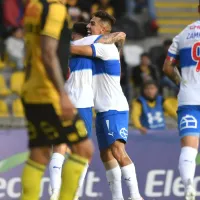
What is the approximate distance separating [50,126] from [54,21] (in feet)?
2.89

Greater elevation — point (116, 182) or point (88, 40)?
point (88, 40)

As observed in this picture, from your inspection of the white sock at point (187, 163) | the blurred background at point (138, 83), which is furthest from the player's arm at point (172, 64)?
the blurred background at point (138, 83)

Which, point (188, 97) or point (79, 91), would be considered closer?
point (188, 97)

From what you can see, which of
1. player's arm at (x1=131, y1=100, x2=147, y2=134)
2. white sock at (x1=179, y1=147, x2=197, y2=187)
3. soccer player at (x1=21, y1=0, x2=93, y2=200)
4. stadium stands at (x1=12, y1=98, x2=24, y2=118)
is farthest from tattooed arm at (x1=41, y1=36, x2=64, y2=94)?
stadium stands at (x1=12, y1=98, x2=24, y2=118)

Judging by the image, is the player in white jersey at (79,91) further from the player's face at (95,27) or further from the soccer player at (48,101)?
the soccer player at (48,101)

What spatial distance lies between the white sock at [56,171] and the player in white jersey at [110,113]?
0.50m

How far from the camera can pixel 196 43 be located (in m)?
9.83

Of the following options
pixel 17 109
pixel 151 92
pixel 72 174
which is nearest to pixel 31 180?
pixel 72 174

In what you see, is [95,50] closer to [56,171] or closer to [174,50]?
[174,50]

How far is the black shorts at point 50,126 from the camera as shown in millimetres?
7852

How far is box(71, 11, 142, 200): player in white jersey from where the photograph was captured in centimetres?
1055

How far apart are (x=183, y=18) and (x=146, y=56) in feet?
15.8

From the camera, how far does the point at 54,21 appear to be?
772cm

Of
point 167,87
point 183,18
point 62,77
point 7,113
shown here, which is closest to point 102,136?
point 62,77
